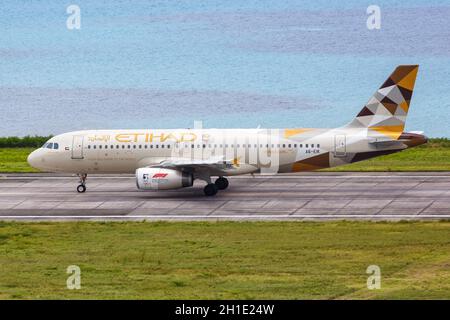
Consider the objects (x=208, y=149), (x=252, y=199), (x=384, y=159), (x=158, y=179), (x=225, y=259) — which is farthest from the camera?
(x=384, y=159)

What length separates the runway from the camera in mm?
44000

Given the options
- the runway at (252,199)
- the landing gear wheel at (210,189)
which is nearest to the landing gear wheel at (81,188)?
the runway at (252,199)

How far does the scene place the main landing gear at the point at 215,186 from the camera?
50.5 metres

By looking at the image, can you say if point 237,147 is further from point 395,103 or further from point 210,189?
point 395,103

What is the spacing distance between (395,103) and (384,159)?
79.3 ft

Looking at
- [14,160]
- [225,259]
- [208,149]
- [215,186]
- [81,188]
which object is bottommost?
[225,259]

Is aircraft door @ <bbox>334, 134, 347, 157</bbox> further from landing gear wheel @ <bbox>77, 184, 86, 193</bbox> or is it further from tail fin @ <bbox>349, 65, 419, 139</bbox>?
landing gear wheel @ <bbox>77, 184, 86, 193</bbox>

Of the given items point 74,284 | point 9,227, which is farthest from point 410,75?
point 74,284

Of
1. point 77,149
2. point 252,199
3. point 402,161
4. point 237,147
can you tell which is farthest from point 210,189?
point 402,161

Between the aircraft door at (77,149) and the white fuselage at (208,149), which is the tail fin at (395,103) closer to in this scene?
the white fuselage at (208,149)

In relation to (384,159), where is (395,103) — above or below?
above

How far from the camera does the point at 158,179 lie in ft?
159

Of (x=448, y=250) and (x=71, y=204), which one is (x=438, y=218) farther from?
(x=71, y=204)
